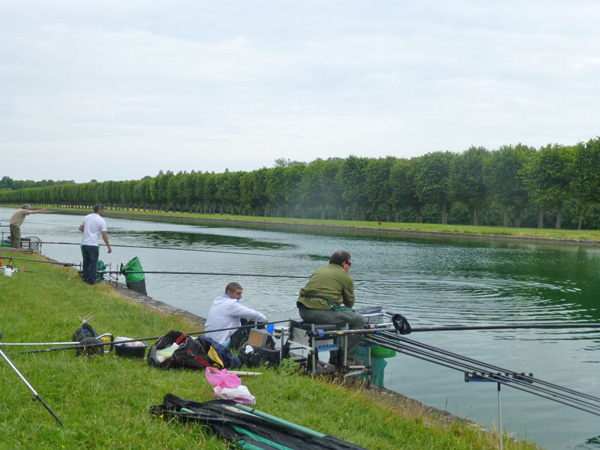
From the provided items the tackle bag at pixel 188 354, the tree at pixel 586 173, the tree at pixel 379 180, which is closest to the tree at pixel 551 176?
the tree at pixel 586 173

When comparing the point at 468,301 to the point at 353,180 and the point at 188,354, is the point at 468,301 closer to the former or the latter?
the point at 188,354

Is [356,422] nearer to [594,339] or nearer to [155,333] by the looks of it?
[155,333]

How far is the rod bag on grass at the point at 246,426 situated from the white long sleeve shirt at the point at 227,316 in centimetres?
320

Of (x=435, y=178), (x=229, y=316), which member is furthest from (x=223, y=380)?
(x=435, y=178)

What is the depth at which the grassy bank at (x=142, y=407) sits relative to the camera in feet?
16.1

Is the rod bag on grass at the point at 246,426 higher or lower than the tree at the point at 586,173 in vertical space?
lower

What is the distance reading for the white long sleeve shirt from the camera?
884cm

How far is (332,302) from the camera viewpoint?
331 inches

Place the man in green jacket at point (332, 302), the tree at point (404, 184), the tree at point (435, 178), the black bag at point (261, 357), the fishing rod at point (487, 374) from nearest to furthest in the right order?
the fishing rod at point (487, 374) < the black bag at point (261, 357) < the man in green jacket at point (332, 302) < the tree at point (435, 178) < the tree at point (404, 184)

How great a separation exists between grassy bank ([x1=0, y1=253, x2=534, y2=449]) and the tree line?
2360 inches

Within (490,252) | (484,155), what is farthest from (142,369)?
(484,155)

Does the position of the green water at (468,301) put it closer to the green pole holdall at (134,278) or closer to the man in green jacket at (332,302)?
the green pole holdall at (134,278)

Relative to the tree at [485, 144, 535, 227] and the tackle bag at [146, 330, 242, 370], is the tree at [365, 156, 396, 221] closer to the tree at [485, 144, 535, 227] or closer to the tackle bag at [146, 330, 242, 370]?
the tree at [485, 144, 535, 227]

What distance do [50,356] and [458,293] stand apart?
16785 millimetres
